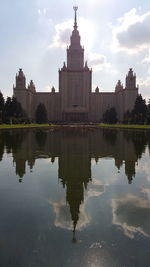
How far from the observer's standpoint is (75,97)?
441 feet

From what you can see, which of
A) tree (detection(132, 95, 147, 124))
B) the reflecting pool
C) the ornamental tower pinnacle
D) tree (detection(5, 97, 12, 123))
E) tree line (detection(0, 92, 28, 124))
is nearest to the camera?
the reflecting pool

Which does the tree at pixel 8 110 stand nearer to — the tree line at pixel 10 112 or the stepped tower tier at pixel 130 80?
the tree line at pixel 10 112

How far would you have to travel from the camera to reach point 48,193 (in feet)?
22.4

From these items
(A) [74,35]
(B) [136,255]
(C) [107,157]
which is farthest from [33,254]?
(A) [74,35]

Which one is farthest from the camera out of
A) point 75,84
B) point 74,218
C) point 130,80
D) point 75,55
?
point 75,55

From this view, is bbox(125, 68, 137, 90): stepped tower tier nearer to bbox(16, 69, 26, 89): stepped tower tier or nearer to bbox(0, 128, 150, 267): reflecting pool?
bbox(16, 69, 26, 89): stepped tower tier

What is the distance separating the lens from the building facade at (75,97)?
129 meters

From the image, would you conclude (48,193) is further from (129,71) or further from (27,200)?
(129,71)

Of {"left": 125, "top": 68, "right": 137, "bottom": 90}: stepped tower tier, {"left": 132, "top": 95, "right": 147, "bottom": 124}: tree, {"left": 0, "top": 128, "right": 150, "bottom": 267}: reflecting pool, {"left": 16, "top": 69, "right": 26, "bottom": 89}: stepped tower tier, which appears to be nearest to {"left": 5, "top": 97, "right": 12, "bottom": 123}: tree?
{"left": 132, "top": 95, "right": 147, "bottom": 124}: tree

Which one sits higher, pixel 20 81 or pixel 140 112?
pixel 20 81

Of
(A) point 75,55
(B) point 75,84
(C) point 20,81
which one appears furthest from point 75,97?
(C) point 20,81

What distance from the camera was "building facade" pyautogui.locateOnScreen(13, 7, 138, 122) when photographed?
424 feet

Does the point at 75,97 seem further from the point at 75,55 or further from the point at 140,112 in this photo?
the point at 140,112

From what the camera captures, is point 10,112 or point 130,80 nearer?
point 10,112
